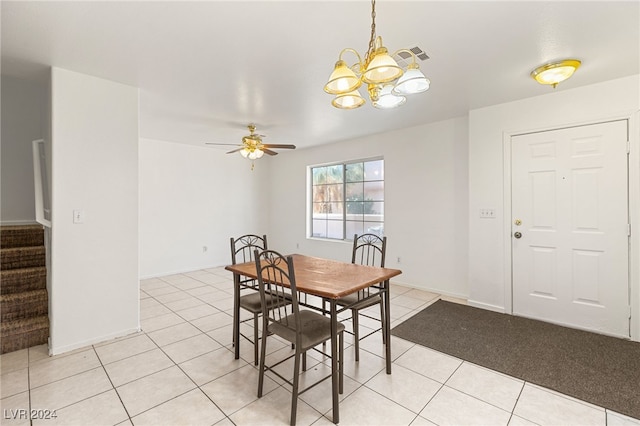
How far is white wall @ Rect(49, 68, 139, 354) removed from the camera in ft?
8.51

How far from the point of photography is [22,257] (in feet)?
9.92

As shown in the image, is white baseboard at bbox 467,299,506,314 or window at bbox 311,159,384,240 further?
window at bbox 311,159,384,240

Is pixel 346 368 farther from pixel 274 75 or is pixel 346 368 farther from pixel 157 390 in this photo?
pixel 274 75

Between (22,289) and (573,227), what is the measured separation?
575cm

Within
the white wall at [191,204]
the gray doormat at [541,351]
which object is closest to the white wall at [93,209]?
the white wall at [191,204]

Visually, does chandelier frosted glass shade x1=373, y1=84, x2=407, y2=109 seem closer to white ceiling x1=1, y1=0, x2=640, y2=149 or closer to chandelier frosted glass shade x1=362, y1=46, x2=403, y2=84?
chandelier frosted glass shade x1=362, y1=46, x2=403, y2=84

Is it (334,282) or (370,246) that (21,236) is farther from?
(370,246)

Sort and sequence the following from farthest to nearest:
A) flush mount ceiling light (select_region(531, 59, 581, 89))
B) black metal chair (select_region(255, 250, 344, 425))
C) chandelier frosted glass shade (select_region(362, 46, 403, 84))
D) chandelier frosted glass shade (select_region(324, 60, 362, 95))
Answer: flush mount ceiling light (select_region(531, 59, 581, 89)), black metal chair (select_region(255, 250, 344, 425)), chandelier frosted glass shade (select_region(324, 60, 362, 95)), chandelier frosted glass shade (select_region(362, 46, 403, 84))

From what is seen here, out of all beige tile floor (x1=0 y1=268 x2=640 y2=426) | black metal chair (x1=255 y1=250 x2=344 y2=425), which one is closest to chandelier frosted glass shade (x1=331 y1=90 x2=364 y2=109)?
black metal chair (x1=255 y1=250 x2=344 y2=425)

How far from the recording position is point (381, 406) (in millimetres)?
1917

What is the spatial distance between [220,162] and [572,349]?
6.13 meters

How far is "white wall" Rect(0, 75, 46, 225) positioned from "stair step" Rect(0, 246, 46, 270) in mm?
1043

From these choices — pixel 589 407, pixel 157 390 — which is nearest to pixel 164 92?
pixel 157 390
